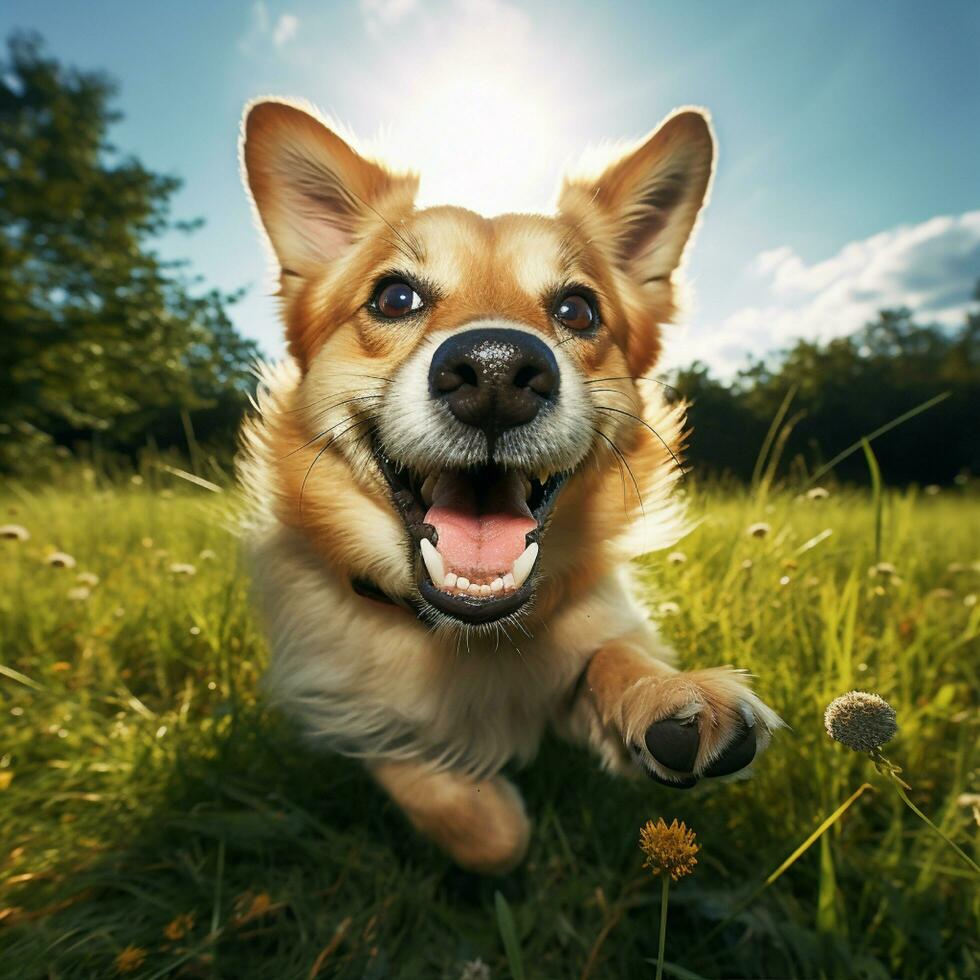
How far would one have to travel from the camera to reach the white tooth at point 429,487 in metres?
A: 1.49

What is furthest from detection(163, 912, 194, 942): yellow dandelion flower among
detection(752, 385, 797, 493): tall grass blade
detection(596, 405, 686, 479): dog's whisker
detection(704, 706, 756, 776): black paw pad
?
detection(752, 385, 797, 493): tall grass blade

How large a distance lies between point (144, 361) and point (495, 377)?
9.95 ft

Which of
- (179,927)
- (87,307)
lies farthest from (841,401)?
(87,307)

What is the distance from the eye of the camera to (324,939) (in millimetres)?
1485

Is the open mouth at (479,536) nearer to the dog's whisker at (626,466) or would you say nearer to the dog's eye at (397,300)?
the dog's whisker at (626,466)

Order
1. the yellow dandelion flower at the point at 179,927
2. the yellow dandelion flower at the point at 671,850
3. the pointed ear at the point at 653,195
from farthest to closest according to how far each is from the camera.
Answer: the pointed ear at the point at 653,195
the yellow dandelion flower at the point at 179,927
the yellow dandelion flower at the point at 671,850

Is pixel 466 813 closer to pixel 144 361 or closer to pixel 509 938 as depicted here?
pixel 509 938

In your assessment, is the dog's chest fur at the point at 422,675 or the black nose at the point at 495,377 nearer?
the black nose at the point at 495,377

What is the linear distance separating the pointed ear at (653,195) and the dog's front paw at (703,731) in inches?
54.1

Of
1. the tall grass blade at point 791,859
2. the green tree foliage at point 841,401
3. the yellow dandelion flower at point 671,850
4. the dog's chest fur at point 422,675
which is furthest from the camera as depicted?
the dog's chest fur at point 422,675

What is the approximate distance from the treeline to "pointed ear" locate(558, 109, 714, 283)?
59 centimetres

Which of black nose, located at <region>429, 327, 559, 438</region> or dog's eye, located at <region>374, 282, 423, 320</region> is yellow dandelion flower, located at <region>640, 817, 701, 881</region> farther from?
dog's eye, located at <region>374, 282, 423, 320</region>

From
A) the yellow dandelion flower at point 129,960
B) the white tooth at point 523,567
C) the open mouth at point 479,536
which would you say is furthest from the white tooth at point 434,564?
the yellow dandelion flower at point 129,960

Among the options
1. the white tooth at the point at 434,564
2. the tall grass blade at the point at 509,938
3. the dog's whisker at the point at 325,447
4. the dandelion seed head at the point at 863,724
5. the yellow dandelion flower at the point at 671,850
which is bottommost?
the tall grass blade at the point at 509,938
